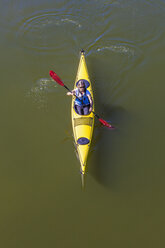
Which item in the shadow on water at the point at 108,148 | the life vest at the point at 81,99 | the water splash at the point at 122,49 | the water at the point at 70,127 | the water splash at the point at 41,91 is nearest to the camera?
the water at the point at 70,127

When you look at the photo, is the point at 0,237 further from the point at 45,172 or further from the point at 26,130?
the point at 26,130

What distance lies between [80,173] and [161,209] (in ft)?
6.39

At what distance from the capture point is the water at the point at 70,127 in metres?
4.61

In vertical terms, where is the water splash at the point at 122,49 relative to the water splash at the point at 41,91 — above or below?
above

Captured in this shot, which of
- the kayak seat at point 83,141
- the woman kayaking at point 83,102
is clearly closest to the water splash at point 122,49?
the woman kayaking at point 83,102

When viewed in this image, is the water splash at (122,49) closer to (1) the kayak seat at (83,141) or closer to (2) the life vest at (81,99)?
(2) the life vest at (81,99)

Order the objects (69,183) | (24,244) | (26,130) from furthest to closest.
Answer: (26,130) → (69,183) → (24,244)

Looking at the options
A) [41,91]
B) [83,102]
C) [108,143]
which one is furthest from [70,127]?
[41,91]

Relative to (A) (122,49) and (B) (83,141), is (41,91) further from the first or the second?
(A) (122,49)

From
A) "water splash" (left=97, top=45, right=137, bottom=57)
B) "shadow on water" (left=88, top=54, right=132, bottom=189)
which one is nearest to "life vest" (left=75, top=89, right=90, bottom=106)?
"shadow on water" (left=88, top=54, right=132, bottom=189)

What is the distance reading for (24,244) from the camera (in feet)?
14.4

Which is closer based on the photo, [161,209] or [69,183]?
[161,209]

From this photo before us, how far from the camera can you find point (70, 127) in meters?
5.88

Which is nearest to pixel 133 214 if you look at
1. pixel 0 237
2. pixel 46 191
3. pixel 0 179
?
pixel 46 191
